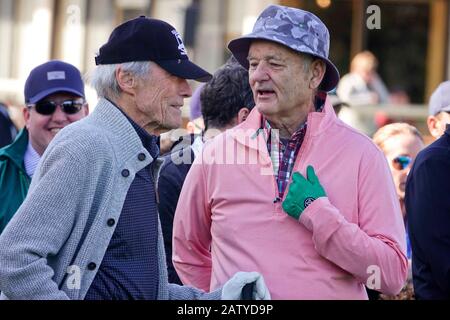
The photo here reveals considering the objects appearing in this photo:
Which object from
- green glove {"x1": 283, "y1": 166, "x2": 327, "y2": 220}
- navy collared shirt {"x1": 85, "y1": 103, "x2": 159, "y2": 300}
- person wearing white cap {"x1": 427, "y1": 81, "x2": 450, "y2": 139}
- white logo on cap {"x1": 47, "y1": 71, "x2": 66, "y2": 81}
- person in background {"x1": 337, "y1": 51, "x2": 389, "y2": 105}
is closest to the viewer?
navy collared shirt {"x1": 85, "y1": 103, "x2": 159, "y2": 300}

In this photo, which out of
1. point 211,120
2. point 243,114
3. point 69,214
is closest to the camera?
point 69,214

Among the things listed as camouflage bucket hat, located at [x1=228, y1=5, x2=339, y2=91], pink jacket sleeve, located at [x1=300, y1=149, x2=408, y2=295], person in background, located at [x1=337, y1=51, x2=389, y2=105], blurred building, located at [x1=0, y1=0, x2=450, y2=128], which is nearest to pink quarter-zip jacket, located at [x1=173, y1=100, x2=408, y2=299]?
pink jacket sleeve, located at [x1=300, y1=149, x2=408, y2=295]

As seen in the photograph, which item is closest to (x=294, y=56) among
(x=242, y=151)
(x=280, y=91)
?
(x=280, y=91)

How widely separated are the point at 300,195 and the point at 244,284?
39 cm

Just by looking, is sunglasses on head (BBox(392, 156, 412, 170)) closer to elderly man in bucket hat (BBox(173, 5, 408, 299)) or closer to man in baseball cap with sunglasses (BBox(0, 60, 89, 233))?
man in baseball cap with sunglasses (BBox(0, 60, 89, 233))

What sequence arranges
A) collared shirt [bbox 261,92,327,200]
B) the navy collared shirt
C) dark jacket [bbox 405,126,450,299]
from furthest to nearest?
dark jacket [bbox 405,126,450,299] < collared shirt [bbox 261,92,327,200] < the navy collared shirt

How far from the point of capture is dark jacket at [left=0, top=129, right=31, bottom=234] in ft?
18.4

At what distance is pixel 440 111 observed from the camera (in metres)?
6.05

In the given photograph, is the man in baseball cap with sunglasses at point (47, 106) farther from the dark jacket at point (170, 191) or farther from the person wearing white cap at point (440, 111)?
the person wearing white cap at point (440, 111)

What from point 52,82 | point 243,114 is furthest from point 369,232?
point 52,82

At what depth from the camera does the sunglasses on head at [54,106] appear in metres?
6.18

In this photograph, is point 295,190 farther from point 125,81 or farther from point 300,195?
point 125,81

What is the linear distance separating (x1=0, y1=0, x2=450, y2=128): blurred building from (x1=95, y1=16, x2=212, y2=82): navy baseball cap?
31.2 feet

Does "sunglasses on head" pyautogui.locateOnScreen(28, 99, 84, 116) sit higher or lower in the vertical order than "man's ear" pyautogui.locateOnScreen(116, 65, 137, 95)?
lower
